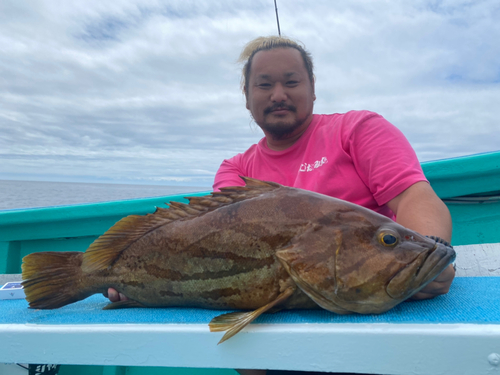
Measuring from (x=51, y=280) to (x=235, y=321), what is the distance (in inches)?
39.4

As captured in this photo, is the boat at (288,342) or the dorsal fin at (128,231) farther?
the dorsal fin at (128,231)

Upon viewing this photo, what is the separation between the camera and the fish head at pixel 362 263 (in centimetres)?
115

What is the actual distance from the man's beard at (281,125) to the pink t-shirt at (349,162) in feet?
0.33

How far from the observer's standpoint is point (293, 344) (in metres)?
1.03

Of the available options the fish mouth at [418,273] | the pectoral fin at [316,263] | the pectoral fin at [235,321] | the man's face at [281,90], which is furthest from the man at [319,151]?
the pectoral fin at [235,321]

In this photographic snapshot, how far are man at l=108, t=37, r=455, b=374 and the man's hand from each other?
0.22 m

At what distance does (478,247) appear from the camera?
8.84 ft

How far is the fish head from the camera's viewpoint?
115cm

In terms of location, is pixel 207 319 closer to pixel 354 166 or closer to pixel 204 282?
pixel 204 282

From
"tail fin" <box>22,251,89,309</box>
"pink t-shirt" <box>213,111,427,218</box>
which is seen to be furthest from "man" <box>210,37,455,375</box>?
"tail fin" <box>22,251,89,309</box>

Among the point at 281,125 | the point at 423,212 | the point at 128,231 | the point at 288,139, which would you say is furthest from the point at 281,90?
the point at 128,231

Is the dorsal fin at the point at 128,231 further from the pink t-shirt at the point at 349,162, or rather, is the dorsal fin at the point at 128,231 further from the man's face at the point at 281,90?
the man's face at the point at 281,90

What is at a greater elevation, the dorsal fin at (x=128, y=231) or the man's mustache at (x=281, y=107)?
the man's mustache at (x=281, y=107)

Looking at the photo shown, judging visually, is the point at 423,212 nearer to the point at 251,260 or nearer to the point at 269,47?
the point at 251,260
